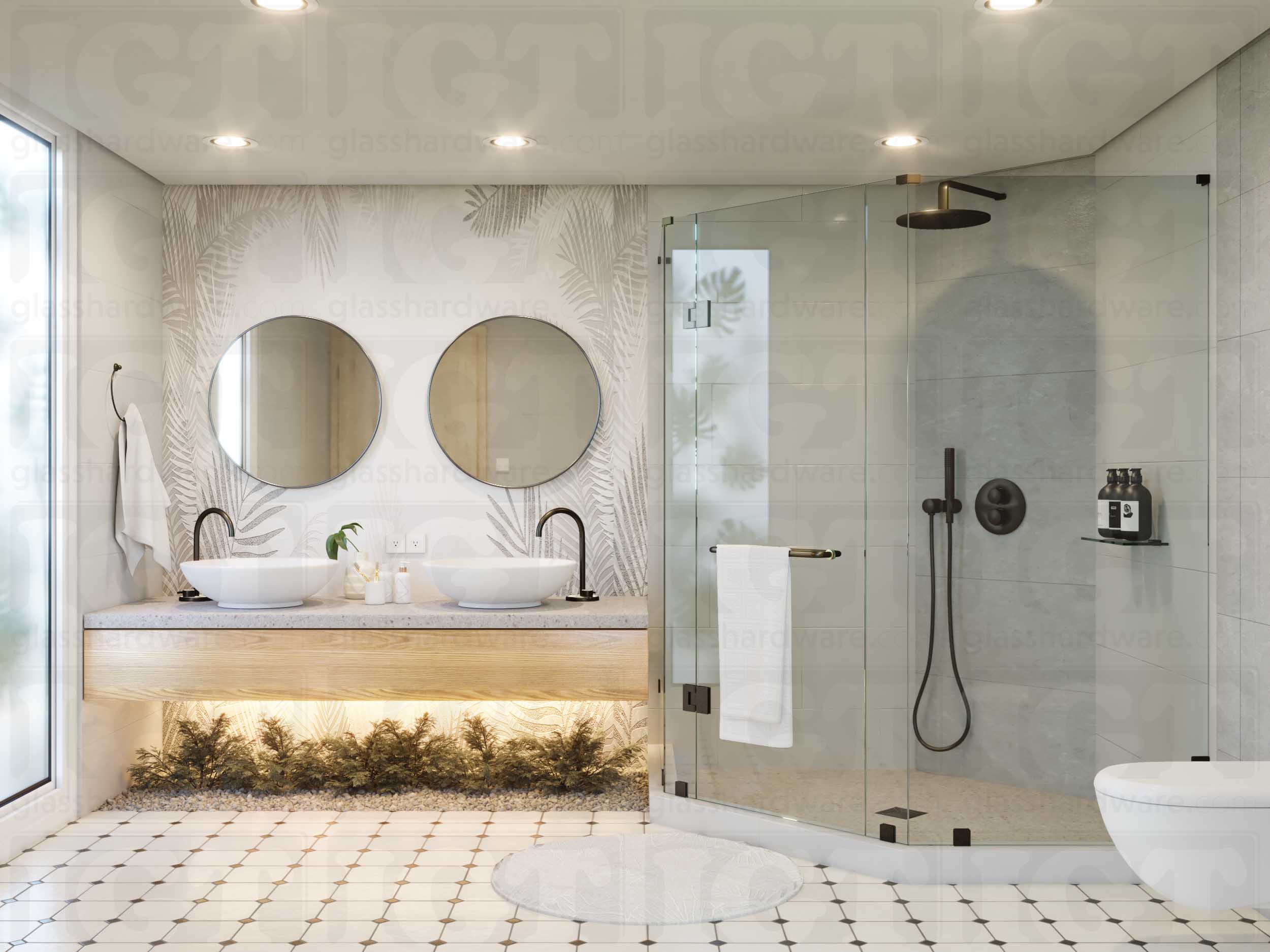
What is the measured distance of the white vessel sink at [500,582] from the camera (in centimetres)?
361

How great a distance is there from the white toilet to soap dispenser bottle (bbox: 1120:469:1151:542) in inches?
37.1

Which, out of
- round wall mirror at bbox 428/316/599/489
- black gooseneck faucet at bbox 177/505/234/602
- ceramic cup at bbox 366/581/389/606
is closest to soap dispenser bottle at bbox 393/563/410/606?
→ ceramic cup at bbox 366/581/389/606

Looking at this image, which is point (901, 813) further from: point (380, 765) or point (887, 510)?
point (380, 765)

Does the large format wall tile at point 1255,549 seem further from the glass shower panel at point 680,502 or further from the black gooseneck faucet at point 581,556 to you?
the black gooseneck faucet at point 581,556

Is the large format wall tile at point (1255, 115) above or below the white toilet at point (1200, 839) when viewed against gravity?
above

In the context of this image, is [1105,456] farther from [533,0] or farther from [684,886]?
[533,0]

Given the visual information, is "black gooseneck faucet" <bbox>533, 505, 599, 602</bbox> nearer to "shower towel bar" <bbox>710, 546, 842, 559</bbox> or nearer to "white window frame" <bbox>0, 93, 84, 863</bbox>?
"shower towel bar" <bbox>710, 546, 842, 559</bbox>

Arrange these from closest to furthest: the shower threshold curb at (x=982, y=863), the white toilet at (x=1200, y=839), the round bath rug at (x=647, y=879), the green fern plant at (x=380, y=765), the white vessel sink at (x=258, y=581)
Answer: the white toilet at (x=1200, y=839) → the round bath rug at (x=647, y=879) → the shower threshold curb at (x=982, y=863) → the white vessel sink at (x=258, y=581) → the green fern plant at (x=380, y=765)

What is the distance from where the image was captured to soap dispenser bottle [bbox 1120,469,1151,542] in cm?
302

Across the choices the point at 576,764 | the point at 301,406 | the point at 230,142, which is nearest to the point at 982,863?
the point at 576,764

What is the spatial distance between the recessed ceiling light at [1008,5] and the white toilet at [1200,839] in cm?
189

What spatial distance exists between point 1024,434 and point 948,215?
0.71 meters

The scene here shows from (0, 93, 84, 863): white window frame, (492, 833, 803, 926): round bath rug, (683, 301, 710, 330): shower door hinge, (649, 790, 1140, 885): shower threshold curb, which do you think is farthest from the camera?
(0, 93, 84, 863): white window frame

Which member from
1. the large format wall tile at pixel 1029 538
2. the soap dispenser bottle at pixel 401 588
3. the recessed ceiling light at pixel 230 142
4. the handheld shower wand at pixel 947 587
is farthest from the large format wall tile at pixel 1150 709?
the recessed ceiling light at pixel 230 142
